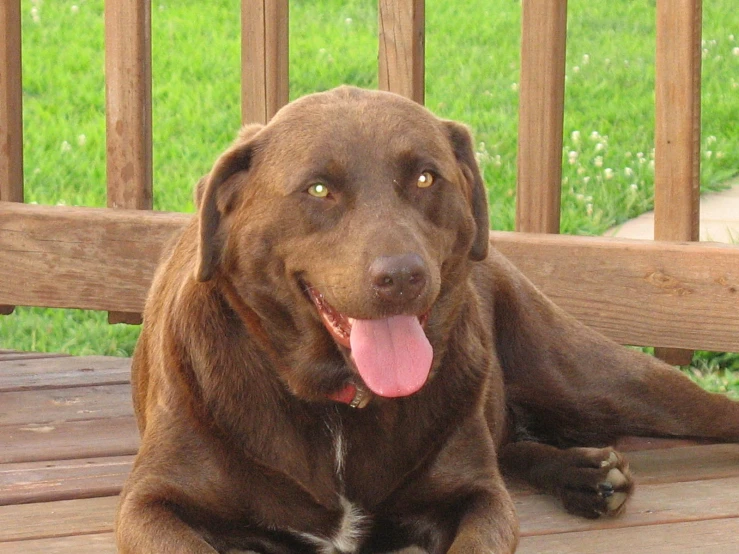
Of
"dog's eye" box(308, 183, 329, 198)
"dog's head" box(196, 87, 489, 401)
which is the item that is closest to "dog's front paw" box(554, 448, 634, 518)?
"dog's head" box(196, 87, 489, 401)

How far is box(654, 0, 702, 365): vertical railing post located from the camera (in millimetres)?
3816

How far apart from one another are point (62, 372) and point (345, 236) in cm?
215

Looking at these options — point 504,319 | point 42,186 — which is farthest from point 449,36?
point 504,319

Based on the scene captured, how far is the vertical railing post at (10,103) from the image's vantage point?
14.2ft

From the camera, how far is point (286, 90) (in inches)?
165

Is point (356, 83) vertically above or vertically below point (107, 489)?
above

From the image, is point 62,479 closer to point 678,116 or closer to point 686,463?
point 686,463

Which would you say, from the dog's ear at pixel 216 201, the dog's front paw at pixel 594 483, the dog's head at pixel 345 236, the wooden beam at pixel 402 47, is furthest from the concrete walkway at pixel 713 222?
the dog's ear at pixel 216 201

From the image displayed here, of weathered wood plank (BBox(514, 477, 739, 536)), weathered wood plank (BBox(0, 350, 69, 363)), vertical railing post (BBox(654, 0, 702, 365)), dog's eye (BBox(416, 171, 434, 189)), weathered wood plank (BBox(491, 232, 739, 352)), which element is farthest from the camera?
weathered wood plank (BBox(0, 350, 69, 363))

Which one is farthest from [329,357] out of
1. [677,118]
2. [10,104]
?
[10,104]

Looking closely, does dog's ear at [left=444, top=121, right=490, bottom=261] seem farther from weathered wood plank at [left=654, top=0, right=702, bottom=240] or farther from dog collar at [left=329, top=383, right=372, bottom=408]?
weathered wood plank at [left=654, top=0, right=702, bottom=240]

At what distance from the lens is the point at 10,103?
14.4ft

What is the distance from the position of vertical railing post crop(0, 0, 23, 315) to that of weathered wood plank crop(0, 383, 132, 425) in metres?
0.78

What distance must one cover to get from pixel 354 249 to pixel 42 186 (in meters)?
4.50
